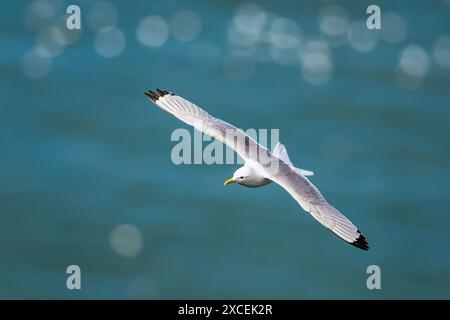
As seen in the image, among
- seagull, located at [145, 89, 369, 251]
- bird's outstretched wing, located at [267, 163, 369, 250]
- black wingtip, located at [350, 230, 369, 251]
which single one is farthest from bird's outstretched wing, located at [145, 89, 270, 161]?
black wingtip, located at [350, 230, 369, 251]

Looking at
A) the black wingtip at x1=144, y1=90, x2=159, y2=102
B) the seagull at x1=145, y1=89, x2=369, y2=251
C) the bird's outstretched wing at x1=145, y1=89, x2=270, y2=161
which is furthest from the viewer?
the black wingtip at x1=144, y1=90, x2=159, y2=102

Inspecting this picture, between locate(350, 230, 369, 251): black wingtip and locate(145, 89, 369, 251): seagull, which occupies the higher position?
locate(145, 89, 369, 251): seagull

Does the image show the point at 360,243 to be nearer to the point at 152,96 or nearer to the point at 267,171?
the point at 267,171

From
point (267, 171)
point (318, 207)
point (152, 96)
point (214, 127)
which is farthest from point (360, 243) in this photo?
point (152, 96)

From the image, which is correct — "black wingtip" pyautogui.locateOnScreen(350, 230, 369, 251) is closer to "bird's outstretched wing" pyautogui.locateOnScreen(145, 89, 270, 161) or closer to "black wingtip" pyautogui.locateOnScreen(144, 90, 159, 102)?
"bird's outstretched wing" pyautogui.locateOnScreen(145, 89, 270, 161)

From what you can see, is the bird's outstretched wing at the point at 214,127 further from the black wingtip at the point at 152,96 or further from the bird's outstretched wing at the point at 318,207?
the bird's outstretched wing at the point at 318,207

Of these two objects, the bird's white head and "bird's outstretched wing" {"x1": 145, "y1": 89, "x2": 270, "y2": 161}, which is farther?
"bird's outstretched wing" {"x1": 145, "y1": 89, "x2": 270, "y2": 161}

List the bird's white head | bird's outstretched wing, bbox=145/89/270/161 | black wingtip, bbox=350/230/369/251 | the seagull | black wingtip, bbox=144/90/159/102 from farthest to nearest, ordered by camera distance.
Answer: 1. black wingtip, bbox=144/90/159/102
2. bird's outstretched wing, bbox=145/89/270/161
3. the bird's white head
4. the seagull
5. black wingtip, bbox=350/230/369/251
